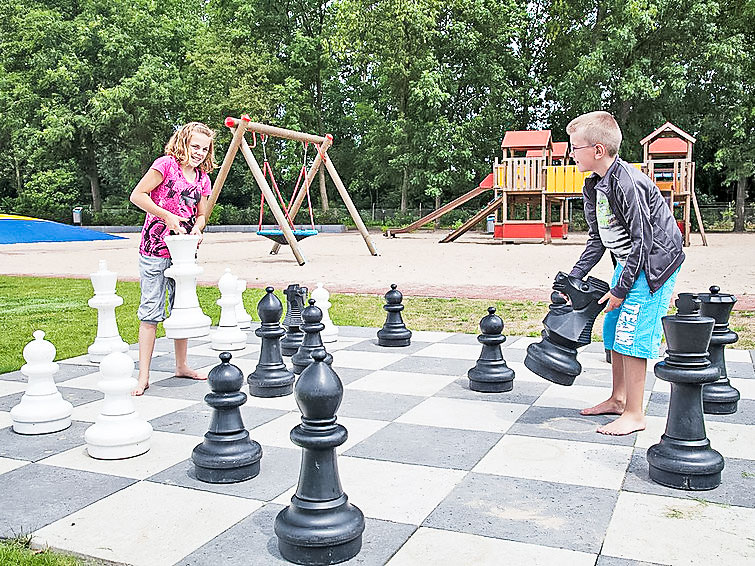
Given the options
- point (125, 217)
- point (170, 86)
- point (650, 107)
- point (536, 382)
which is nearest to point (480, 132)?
point (650, 107)

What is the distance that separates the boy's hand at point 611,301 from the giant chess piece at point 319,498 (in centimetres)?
164

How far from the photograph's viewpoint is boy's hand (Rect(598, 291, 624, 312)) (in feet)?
10.9

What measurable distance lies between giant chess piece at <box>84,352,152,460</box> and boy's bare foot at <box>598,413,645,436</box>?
2.03 meters

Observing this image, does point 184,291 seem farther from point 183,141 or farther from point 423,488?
point 423,488

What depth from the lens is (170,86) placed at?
3225cm

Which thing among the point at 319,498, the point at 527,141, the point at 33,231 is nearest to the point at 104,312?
the point at 33,231

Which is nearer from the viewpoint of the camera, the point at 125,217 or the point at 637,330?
the point at 637,330

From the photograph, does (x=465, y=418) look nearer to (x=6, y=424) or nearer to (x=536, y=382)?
(x=536, y=382)

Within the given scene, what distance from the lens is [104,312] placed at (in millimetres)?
4879

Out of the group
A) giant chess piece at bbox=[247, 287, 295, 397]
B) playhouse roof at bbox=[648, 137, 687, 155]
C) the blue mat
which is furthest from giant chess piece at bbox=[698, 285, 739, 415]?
playhouse roof at bbox=[648, 137, 687, 155]

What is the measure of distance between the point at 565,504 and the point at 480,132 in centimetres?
2910

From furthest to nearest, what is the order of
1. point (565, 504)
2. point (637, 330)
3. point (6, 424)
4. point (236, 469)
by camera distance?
1. point (6, 424)
2. point (637, 330)
3. point (236, 469)
4. point (565, 504)

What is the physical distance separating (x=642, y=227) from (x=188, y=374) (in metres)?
2.78

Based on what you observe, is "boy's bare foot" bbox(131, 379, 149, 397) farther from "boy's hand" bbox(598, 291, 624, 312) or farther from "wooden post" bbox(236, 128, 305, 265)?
"wooden post" bbox(236, 128, 305, 265)
